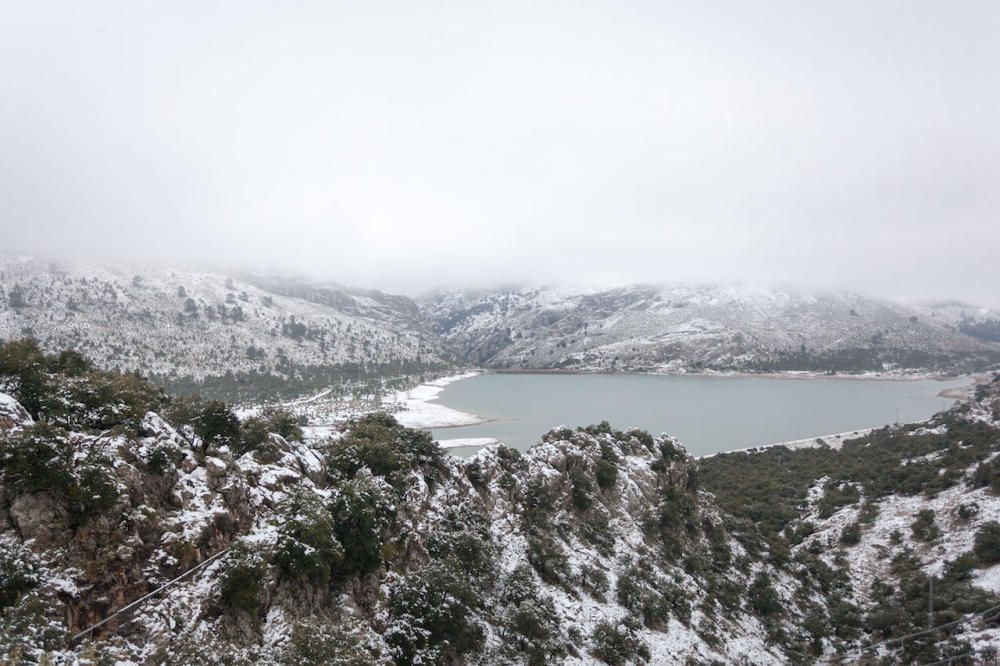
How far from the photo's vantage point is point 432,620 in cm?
1620

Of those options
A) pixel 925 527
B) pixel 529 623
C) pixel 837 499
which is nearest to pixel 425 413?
pixel 837 499

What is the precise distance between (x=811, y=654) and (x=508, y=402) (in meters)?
115

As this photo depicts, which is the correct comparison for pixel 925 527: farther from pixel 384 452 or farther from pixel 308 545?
pixel 308 545

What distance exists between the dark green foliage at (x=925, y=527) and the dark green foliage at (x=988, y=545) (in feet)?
12.2

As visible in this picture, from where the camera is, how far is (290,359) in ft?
604

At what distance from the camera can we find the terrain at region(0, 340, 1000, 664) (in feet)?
38.3

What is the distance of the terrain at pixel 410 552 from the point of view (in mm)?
11672

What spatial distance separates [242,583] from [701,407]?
133012 millimetres

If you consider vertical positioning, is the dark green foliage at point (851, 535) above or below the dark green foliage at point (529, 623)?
below

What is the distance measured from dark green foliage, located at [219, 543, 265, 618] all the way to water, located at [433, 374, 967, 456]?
2383 inches

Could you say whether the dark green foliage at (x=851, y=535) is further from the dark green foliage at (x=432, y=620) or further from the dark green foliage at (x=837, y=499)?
the dark green foliage at (x=432, y=620)

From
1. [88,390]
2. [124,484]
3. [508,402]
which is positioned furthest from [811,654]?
[508,402]

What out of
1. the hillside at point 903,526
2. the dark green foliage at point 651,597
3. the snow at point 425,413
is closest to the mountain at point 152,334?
the snow at point 425,413

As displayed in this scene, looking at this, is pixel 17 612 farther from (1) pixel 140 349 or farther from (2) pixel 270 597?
(1) pixel 140 349
